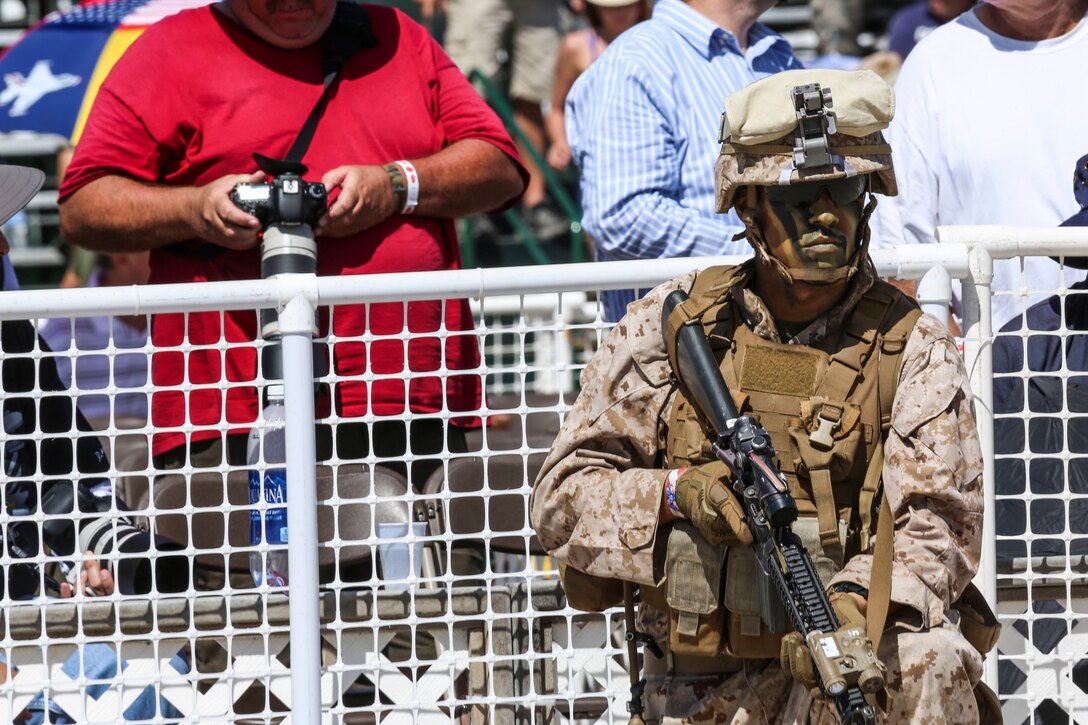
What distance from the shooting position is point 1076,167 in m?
4.64

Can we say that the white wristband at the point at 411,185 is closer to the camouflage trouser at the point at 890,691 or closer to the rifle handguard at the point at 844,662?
the camouflage trouser at the point at 890,691

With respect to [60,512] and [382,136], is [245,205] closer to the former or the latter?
[382,136]

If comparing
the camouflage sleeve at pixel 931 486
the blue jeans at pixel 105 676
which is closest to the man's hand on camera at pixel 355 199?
the blue jeans at pixel 105 676

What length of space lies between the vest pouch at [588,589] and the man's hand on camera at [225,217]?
4.55ft

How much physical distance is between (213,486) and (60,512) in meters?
0.45

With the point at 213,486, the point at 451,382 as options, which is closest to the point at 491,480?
the point at 451,382

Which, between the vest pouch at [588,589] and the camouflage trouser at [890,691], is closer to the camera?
the camouflage trouser at [890,691]

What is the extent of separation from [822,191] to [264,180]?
5.47ft

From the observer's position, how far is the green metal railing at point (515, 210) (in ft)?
28.9

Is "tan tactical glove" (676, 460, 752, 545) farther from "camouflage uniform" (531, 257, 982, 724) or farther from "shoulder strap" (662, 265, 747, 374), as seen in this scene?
"shoulder strap" (662, 265, 747, 374)

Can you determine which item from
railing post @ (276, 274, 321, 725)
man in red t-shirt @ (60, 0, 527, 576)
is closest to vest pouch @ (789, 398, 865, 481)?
railing post @ (276, 274, 321, 725)

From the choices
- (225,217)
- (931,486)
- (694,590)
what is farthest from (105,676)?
(931,486)

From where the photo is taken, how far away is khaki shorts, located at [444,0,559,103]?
29.4ft

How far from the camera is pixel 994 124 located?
4.94 m
